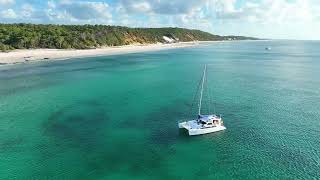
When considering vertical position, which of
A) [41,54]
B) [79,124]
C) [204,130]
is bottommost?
[79,124]

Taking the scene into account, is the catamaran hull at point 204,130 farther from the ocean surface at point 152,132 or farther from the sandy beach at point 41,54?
the sandy beach at point 41,54

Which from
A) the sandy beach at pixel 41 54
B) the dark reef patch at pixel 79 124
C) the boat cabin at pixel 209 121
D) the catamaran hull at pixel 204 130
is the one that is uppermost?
the sandy beach at pixel 41 54

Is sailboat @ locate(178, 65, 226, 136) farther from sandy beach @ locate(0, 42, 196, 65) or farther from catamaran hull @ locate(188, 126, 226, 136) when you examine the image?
sandy beach @ locate(0, 42, 196, 65)

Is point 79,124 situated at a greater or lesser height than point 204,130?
lesser

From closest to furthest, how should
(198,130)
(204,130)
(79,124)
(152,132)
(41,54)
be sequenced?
(198,130) → (204,130) → (152,132) → (79,124) → (41,54)

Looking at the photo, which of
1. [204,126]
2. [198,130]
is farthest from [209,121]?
[198,130]

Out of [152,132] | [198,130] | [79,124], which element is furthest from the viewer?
[79,124]

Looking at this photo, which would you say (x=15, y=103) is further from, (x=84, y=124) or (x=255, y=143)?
(x=255, y=143)

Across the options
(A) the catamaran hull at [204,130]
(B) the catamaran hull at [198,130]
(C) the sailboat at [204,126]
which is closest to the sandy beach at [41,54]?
(B) the catamaran hull at [198,130]

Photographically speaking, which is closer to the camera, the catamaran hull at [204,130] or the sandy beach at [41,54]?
the catamaran hull at [204,130]

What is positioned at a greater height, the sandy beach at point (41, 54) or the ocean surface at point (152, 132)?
the sandy beach at point (41, 54)

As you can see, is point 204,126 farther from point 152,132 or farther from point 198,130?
point 152,132
